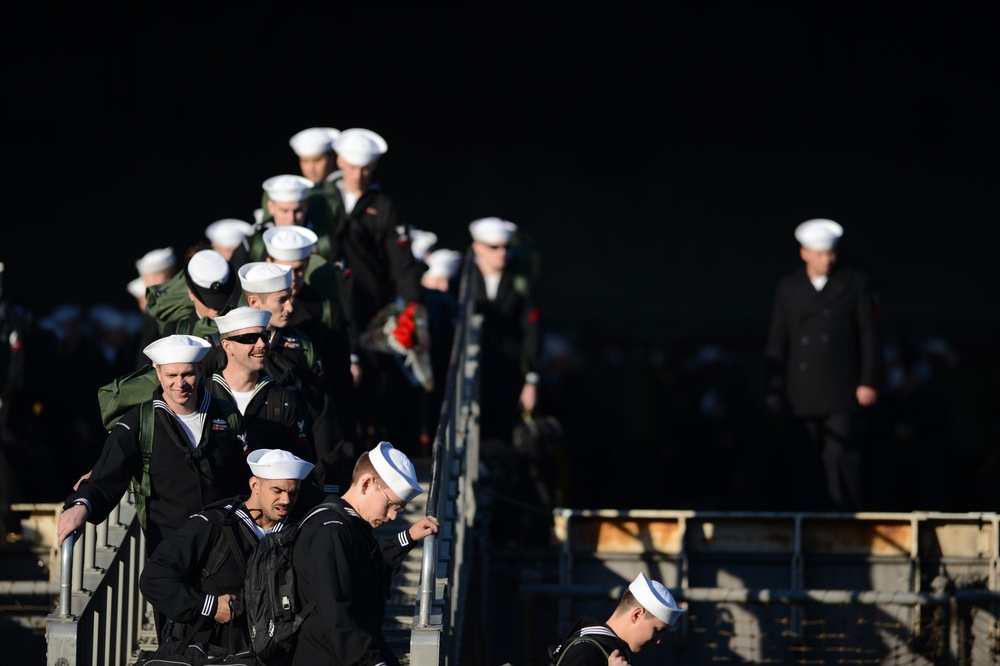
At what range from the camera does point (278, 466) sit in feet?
20.5

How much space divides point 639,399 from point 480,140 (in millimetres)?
4013

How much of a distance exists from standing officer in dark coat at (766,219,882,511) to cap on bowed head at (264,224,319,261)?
382 centimetres

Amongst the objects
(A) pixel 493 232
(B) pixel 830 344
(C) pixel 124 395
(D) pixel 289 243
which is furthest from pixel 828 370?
(C) pixel 124 395

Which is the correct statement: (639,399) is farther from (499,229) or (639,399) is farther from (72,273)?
(72,273)

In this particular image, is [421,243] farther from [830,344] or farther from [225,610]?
[225,610]

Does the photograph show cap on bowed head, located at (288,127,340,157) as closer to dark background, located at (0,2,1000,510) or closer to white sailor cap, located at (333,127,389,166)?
white sailor cap, located at (333,127,389,166)

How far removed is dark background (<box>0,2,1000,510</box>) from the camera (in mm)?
17594

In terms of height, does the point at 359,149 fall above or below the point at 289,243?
above

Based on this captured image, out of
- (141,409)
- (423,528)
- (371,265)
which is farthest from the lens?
(371,265)

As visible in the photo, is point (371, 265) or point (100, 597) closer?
point (100, 597)

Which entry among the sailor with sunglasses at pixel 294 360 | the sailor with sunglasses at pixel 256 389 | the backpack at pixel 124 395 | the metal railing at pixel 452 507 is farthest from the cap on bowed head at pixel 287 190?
the backpack at pixel 124 395

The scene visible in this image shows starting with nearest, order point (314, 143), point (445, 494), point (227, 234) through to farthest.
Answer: point (445, 494) → point (314, 143) → point (227, 234)

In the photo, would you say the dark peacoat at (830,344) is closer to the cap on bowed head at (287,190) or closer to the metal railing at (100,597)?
the cap on bowed head at (287,190)

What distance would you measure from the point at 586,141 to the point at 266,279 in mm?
10927
